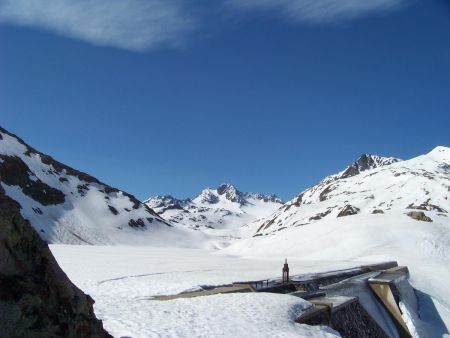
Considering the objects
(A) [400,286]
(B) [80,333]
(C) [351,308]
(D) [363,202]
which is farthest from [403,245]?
(D) [363,202]

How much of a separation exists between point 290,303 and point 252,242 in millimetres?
46860

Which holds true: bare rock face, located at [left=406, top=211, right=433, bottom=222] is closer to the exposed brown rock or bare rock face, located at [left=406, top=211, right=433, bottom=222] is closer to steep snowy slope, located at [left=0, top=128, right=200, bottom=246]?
steep snowy slope, located at [left=0, top=128, right=200, bottom=246]

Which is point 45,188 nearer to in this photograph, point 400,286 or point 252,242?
point 252,242

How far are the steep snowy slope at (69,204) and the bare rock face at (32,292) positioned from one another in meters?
85.1

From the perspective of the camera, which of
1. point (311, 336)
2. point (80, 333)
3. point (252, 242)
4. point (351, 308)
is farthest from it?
point (252, 242)

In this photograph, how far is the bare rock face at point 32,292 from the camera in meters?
6.62

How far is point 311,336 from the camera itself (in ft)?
49.0

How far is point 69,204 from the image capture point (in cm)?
11325

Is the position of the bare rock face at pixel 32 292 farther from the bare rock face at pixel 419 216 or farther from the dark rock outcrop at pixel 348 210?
Answer: the dark rock outcrop at pixel 348 210

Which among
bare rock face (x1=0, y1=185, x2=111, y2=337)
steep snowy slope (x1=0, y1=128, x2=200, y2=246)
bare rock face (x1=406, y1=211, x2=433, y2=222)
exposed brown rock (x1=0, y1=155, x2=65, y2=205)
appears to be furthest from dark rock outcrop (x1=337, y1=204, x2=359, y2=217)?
bare rock face (x1=0, y1=185, x2=111, y2=337)

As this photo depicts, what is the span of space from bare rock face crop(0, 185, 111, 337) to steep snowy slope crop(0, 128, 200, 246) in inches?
3352

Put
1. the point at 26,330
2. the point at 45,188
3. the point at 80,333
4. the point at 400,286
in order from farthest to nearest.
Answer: the point at 45,188 → the point at 400,286 → the point at 80,333 → the point at 26,330

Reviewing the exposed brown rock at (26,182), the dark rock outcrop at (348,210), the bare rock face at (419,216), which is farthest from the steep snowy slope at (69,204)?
the bare rock face at (419,216)

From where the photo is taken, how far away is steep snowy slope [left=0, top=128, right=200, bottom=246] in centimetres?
9794
